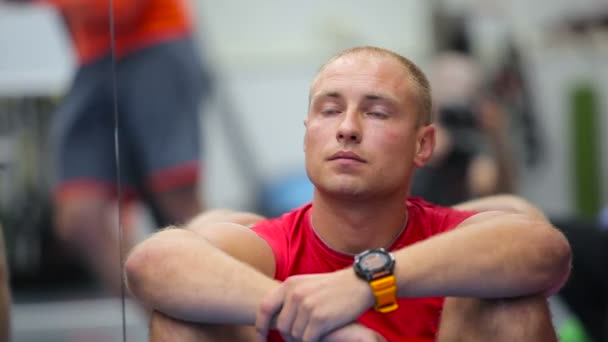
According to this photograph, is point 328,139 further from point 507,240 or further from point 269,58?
point 269,58

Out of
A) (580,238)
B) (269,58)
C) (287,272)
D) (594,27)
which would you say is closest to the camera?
(287,272)

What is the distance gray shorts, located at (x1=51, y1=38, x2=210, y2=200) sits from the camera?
8.50ft

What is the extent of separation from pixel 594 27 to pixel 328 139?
3384 millimetres

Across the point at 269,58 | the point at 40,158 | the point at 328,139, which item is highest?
the point at 328,139

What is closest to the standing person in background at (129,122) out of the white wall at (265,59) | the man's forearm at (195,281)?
the man's forearm at (195,281)

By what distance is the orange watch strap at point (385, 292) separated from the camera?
124 centimetres

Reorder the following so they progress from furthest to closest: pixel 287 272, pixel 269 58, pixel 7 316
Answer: pixel 269 58 < pixel 7 316 < pixel 287 272

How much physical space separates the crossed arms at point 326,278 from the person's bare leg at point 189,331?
0.04 feet

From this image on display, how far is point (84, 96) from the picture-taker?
268 cm

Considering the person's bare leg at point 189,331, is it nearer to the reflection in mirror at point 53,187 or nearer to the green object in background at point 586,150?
the reflection in mirror at point 53,187

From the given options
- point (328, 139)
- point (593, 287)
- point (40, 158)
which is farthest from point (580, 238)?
point (40, 158)

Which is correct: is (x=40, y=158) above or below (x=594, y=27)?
below

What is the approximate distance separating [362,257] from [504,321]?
197mm

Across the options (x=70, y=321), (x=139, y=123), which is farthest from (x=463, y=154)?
(x=70, y=321)
